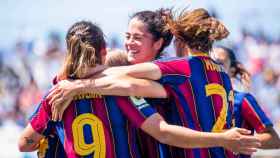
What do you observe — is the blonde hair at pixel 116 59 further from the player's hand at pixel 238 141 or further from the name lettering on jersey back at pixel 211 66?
the player's hand at pixel 238 141

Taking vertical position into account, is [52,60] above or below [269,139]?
below

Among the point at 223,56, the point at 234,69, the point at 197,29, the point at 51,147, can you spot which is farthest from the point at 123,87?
the point at 234,69

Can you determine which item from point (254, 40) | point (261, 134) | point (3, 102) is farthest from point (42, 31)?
point (261, 134)

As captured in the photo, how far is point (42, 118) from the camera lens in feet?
11.8

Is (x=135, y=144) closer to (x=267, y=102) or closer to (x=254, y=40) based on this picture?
(x=267, y=102)

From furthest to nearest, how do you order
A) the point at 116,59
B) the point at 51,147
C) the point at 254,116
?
the point at 254,116
the point at 116,59
the point at 51,147

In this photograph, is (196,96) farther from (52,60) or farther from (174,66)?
(52,60)

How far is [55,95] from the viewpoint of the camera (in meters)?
3.55

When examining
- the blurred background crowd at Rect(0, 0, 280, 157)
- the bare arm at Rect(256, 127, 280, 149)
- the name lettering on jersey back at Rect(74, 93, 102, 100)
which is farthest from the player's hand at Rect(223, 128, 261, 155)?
the blurred background crowd at Rect(0, 0, 280, 157)

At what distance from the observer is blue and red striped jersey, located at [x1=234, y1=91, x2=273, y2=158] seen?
4191mm

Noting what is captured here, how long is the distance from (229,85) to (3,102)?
7.77m

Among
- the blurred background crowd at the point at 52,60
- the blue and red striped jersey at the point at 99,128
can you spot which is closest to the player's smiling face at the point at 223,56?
the blue and red striped jersey at the point at 99,128

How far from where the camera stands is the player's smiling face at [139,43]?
3805mm

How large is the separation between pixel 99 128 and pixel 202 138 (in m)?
0.54
